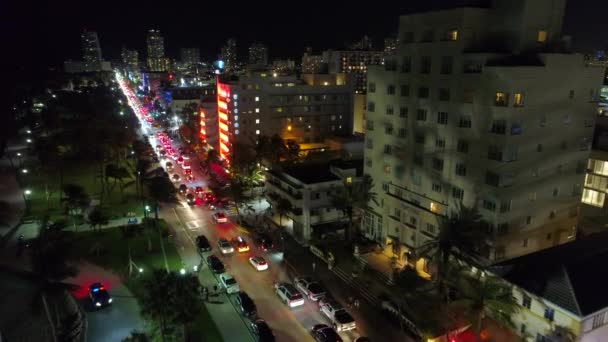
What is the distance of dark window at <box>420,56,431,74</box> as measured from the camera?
33312mm

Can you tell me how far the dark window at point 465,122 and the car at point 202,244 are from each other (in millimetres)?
24671

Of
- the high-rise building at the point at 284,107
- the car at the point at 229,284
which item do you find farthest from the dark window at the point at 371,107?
the high-rise building at the point at 284,107

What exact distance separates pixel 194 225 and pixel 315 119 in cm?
3467

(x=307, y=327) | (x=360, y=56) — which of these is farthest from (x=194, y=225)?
(x=360, y=56)

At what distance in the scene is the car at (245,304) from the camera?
93.0ft

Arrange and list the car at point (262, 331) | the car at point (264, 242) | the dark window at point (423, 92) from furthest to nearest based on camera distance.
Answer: the car at point (264, 242) → the dark window at point (423, 92) → the car at point (262, 331)

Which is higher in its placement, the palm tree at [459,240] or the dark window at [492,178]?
the dark window at [492,178]

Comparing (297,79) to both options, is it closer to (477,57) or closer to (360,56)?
(477,57)

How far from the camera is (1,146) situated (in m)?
79.2

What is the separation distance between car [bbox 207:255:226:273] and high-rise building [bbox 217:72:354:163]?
37.1 m

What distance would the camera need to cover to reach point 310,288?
103ft

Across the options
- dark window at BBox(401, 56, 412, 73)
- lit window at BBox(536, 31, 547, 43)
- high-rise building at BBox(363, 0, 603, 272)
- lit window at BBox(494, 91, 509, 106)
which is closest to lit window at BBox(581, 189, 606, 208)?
high-rise building at BBox(363, 0, 603, 272)

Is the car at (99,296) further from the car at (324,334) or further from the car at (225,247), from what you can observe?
the car at (324,334)

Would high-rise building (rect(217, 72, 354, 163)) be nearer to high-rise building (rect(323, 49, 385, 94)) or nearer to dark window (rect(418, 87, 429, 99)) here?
dark window (rect(418, 87, 429, 99))
